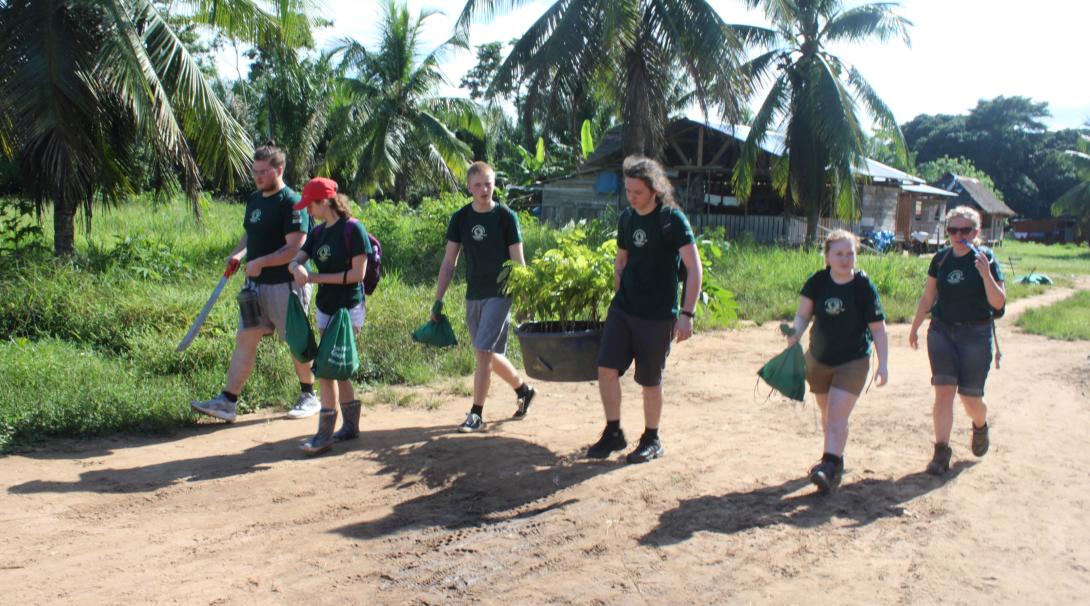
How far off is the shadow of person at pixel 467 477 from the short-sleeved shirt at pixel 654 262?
96 centimetres

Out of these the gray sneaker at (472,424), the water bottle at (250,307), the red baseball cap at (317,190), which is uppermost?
the red baseball cap at (317,190)

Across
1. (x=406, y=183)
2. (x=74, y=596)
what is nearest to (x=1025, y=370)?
(x=74, y=596)

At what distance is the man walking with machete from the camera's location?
5.88 metres

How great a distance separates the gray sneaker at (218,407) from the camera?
6.01m

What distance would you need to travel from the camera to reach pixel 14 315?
864cm

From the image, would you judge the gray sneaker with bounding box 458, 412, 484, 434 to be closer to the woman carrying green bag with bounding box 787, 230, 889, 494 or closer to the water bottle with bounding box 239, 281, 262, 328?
the water bottle with bounding box 239, 281, 262, 328

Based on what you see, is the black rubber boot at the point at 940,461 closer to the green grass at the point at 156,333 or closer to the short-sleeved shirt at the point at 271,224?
the green grass at the point at 156,333

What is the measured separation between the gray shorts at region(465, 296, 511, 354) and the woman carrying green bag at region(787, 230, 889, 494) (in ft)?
6.50

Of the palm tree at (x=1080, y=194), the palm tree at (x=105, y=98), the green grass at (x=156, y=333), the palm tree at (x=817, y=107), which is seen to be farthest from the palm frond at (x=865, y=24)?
the palm tree at (x=1080, y=194)

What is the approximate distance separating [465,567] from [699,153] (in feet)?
68.8

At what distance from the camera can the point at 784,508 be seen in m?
4.45

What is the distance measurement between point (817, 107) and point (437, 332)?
16.2 meters

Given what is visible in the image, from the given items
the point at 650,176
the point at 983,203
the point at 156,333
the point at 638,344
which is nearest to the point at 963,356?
the point at 638,344

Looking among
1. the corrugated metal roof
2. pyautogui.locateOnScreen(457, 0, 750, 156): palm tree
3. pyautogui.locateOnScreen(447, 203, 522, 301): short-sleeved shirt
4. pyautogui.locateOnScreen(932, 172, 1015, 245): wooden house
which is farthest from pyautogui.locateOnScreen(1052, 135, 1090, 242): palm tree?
pyautogui.locateOnScreen(447, 203, 522, 301): short-sleeved shirt
